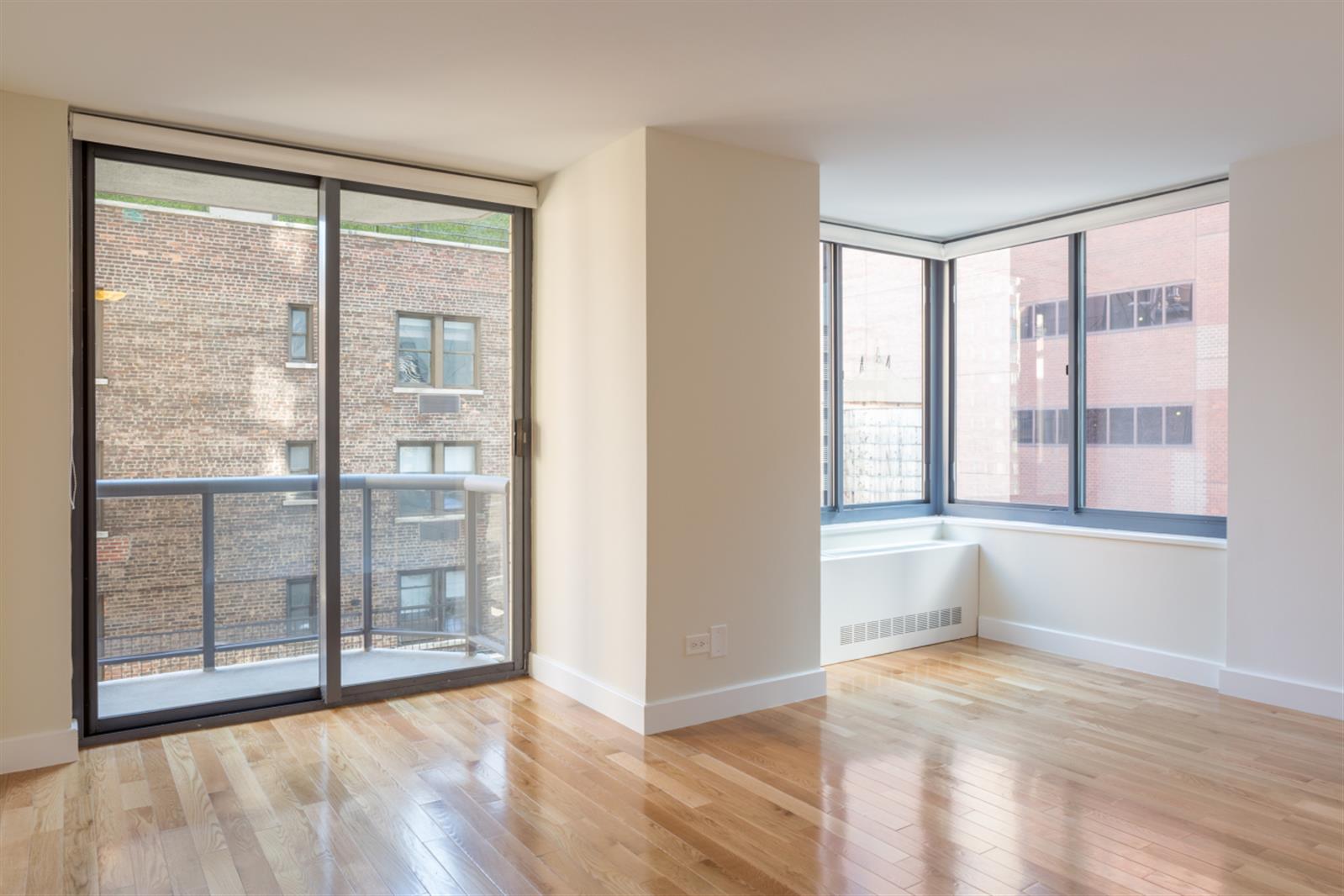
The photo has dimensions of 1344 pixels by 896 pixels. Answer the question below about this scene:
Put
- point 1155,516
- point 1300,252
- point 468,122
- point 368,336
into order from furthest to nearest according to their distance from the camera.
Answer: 1. point 1155,516
2. point 368,336
3. point 1300,252
4. point 468,122

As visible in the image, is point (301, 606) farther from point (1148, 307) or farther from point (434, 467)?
point (1148, 307)

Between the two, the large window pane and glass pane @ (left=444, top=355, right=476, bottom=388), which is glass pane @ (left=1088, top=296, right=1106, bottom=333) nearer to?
the large window pane

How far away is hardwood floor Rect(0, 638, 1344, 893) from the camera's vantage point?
97.3 inches

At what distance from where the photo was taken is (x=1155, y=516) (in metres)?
4.80

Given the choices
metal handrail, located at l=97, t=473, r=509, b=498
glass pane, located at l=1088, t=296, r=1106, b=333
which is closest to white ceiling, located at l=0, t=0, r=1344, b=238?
glass pane, located at l=1088, t=296, r=1106, b=333

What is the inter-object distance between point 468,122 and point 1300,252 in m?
3.67

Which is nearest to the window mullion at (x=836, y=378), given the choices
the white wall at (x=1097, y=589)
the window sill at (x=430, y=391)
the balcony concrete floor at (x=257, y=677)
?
the white wall at (x=1097, y=589)

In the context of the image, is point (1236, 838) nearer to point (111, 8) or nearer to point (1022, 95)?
point (1022, 95)

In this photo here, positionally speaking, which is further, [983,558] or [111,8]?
[983,558]

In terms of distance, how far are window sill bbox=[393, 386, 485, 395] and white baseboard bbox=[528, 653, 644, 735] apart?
1.38m

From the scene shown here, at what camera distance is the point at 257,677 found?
156 inches

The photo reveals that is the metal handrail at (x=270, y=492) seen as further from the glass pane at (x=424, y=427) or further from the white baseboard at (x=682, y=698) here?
the white baseboard at (x=682, y=698)

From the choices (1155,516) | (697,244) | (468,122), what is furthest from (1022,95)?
(1155,516)

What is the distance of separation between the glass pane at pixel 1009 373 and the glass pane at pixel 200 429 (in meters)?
3.96
